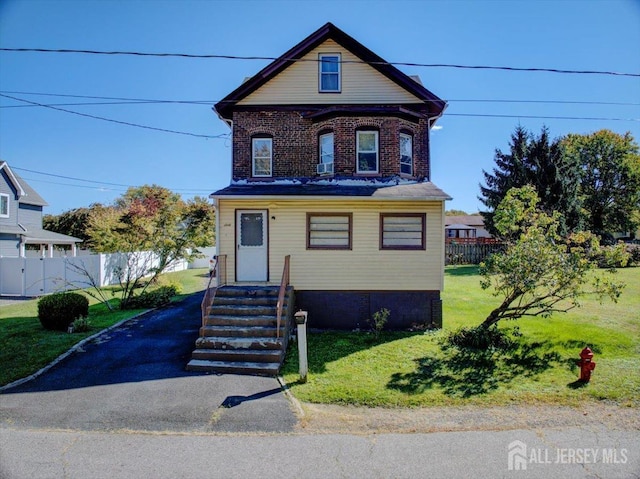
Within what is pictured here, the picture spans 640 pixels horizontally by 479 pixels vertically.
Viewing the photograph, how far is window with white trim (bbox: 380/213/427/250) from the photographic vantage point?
11.5 meters

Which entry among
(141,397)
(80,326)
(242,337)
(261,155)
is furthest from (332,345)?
(80,326)

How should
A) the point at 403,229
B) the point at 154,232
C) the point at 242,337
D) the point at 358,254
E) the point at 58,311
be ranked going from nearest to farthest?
the point at 242,337, the point at 58,311, the point at 358,254, the point at 403,229, the point at 154,232

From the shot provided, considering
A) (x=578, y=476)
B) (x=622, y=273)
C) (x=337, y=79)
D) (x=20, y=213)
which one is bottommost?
(x=578, y=476)

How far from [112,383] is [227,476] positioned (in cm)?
413

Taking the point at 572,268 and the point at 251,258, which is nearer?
the point at 572,268

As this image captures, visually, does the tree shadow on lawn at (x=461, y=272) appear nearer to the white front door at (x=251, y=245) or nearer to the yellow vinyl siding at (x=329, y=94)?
the yellow vinyl siding at (x=329, y=94)

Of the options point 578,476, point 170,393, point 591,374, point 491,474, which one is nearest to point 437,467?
point 491,474

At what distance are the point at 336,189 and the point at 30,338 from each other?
982 cm

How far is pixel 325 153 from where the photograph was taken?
501 inches

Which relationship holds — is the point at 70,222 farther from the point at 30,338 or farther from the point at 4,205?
the point at 30,338

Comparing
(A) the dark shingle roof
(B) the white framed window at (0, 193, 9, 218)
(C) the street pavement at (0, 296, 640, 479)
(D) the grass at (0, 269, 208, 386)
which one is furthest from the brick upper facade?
(B) the white framed window at (0, 193, 9, 218)

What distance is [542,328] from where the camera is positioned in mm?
11156

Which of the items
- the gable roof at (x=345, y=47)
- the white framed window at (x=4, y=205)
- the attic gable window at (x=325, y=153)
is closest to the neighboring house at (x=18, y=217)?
the white framed window at (x=4, y=205)

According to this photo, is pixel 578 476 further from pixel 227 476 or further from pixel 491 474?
pixel 227 476
